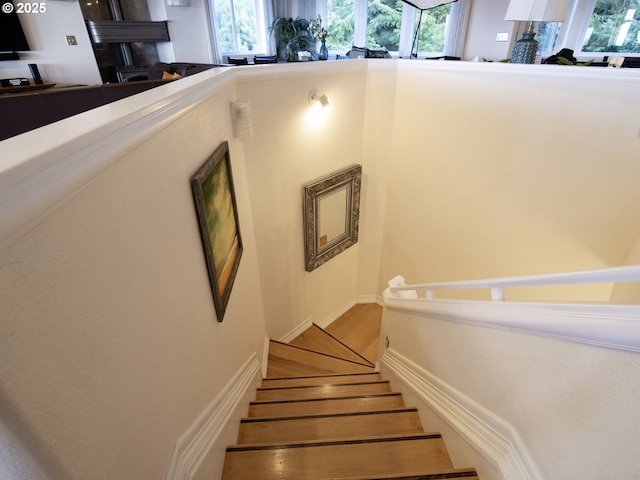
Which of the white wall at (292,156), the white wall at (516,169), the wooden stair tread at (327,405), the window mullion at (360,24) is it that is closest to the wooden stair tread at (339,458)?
the wooden stair tread at (327,405)

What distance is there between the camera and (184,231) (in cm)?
118

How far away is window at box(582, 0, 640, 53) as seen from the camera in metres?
5.81

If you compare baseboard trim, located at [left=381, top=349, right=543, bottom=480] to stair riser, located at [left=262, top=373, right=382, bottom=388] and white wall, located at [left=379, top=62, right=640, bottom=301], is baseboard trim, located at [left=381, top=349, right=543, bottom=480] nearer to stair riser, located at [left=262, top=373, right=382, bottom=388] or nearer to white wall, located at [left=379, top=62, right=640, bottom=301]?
stair riser, located at [left=262, top=373, right=382, bottom=388]

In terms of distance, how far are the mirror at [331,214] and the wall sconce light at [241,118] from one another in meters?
1.16

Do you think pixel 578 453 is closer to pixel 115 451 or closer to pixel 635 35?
pixel 115 451

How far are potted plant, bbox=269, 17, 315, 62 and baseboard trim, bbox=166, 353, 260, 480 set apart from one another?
260 inches

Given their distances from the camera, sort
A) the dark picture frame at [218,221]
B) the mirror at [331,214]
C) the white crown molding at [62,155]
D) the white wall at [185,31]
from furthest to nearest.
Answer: the white wall at [185,31]
the mirror at [331,214]
the dark picture frame at [218,221]
the white crown molding at [62,155]

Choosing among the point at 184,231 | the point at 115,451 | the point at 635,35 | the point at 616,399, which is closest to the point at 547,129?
the point at 616,399

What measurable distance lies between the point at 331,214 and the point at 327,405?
2.00 m

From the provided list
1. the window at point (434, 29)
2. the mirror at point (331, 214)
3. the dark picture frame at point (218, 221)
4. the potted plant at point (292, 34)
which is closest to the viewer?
the dark picture frame at point (218, 221)

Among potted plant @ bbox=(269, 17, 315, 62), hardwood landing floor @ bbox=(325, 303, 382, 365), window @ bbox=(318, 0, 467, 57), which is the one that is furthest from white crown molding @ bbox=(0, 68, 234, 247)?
window @ bbox=(318, 0, 467, 57)

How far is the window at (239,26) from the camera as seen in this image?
21.6ft

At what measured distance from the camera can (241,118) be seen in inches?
82.2

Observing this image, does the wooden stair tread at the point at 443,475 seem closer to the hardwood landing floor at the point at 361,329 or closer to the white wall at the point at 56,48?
the hardwood landing floor at the point at 361,329
